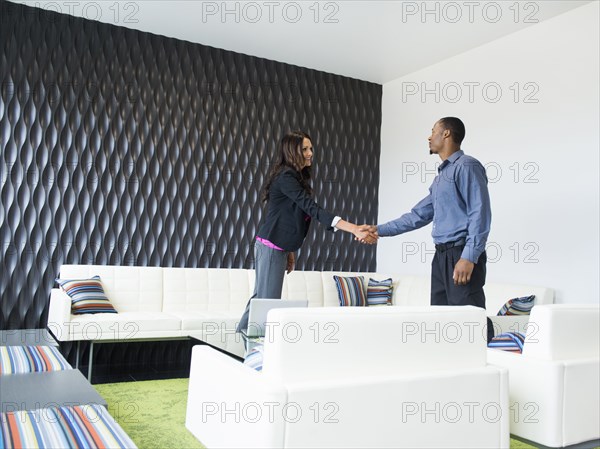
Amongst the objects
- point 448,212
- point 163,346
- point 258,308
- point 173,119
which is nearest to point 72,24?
point 173,119

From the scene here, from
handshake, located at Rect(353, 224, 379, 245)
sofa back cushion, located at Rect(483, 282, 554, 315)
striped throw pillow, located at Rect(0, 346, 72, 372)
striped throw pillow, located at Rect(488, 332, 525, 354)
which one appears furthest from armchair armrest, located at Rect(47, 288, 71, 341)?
sofa back cushion, located at Rect(483, 282, 554, 315)

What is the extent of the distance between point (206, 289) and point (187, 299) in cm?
20

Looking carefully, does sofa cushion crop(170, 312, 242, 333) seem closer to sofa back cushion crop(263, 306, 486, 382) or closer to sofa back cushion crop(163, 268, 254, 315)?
sofa back cushion crop(163, 268, 254, 315)

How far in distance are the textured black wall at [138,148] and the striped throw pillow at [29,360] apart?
188 cm

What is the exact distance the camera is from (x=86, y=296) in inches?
167

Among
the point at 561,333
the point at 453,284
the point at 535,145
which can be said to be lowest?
the point at 561,333

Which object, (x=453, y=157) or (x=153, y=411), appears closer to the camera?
A: (x=453, y=157)

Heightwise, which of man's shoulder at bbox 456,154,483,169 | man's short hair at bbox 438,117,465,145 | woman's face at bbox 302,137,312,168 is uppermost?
man's short hair at bbox 438,117,465,145

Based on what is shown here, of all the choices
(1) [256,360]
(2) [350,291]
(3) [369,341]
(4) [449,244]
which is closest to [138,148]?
(2) [350,291]

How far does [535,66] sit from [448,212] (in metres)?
2.37

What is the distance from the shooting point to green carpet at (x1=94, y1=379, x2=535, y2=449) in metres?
2.71

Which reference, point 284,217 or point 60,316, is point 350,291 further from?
point 60,316

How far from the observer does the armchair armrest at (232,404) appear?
62.3 inches

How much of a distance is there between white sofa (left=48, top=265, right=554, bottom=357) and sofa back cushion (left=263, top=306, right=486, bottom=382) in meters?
1.90
